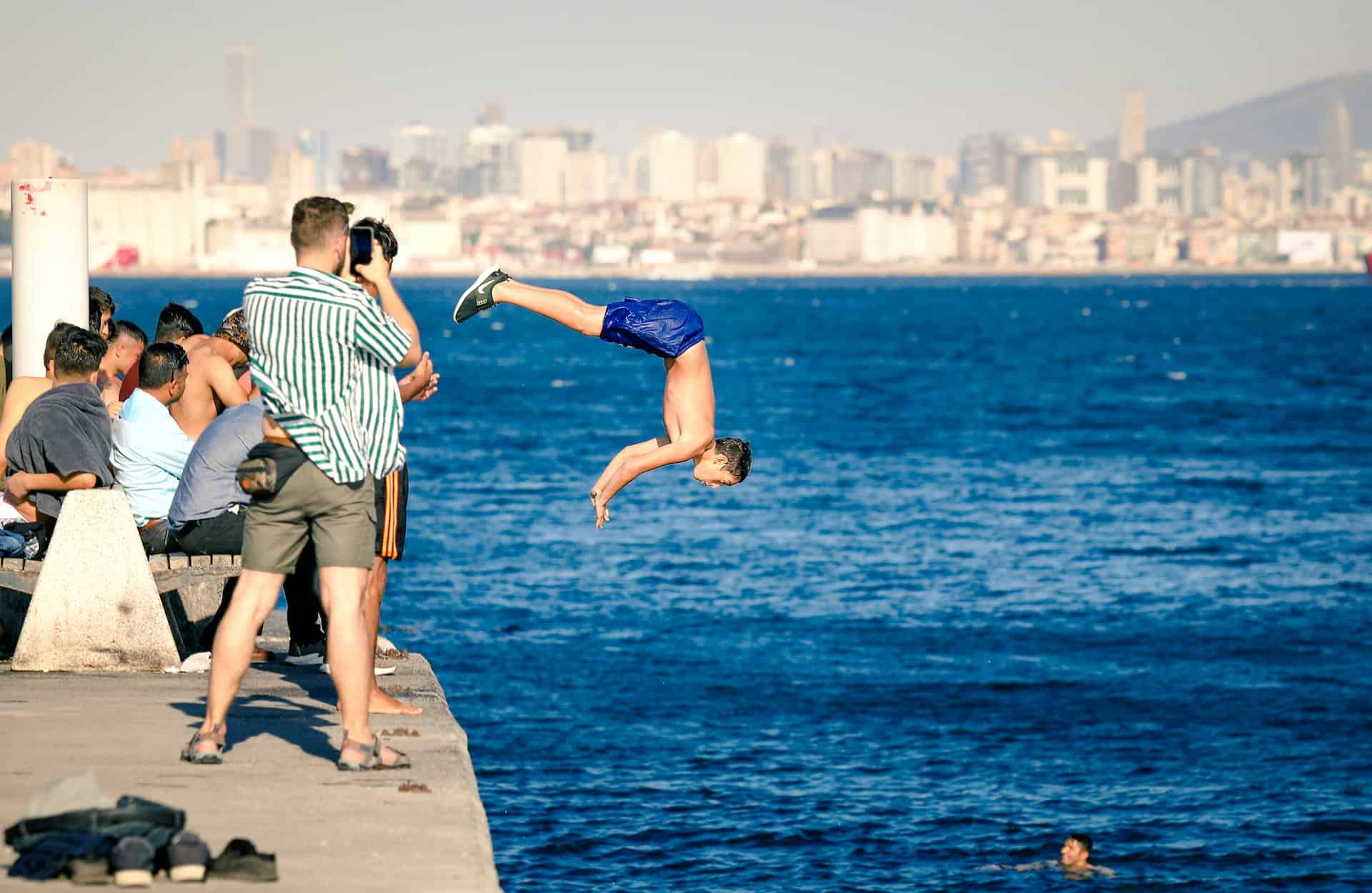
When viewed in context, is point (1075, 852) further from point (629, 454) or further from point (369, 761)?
point (369, 761)

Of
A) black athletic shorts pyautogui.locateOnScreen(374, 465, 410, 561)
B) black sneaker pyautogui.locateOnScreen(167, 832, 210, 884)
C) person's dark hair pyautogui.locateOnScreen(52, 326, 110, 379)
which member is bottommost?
black sneaker pyautogui.locateOnScreen(167, 832, 210, 884)

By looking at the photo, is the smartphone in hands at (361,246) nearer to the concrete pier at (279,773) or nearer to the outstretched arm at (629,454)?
the concrete pier at (279,773)

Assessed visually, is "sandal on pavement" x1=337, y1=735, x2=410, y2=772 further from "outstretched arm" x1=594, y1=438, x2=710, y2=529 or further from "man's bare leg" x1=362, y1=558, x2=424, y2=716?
"outstretched arm" x1=594, y1=438, x2=710, y2=529

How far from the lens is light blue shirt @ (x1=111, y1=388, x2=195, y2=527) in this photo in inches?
426

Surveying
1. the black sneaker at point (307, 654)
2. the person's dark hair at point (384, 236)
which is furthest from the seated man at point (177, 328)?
the person's dark hair at point (384, 236)

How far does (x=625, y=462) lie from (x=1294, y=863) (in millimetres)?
9168

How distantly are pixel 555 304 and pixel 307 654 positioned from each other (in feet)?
7.61

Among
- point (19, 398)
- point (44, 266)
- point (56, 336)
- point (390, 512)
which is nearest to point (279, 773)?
point (390, 512)

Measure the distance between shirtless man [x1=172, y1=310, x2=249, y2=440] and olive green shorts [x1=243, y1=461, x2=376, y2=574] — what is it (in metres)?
3.55

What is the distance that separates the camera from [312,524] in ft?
24.1

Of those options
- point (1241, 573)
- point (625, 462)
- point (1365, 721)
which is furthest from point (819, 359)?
point (625, 462)

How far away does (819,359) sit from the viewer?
11000 cm

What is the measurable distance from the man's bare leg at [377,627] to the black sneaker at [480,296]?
1.70m

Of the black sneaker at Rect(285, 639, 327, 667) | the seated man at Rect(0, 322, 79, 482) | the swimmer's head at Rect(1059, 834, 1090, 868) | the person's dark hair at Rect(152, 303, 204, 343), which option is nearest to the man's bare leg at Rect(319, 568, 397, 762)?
the black sneaker at Rect(285, 639, 327, 667)
